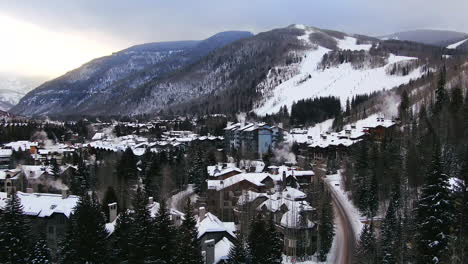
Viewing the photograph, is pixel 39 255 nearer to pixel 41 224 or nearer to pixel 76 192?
pixel 41 224

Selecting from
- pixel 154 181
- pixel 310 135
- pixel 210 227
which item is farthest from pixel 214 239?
pixel 310 135

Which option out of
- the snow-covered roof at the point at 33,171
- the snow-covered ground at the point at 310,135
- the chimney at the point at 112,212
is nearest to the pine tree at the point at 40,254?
the chimney at the point at 112,212

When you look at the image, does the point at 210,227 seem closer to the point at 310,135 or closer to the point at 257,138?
the point at 257,138

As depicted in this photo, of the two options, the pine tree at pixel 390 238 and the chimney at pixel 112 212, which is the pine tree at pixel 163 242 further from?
the pine tree at pixel 390 238

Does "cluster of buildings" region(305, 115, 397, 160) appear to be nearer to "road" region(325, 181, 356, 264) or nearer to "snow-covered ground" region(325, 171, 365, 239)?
"snow-covered ground" region(325, 171, 365, 239)

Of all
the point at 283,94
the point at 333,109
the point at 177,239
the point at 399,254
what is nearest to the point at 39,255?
the point at 177,239

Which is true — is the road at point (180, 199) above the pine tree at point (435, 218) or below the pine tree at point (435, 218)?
below
